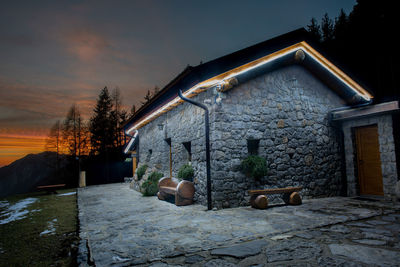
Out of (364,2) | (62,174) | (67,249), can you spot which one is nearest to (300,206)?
(67,249)

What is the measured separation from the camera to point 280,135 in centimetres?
676

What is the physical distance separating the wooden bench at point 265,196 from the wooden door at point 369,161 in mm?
2930

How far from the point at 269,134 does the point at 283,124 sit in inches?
24.5

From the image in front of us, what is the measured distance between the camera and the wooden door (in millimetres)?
7064

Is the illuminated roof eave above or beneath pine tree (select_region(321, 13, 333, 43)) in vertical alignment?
beneath

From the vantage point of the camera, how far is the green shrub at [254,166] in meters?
5.93

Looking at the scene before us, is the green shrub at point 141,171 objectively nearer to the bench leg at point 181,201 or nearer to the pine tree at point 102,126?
the bench leg at point 181,201

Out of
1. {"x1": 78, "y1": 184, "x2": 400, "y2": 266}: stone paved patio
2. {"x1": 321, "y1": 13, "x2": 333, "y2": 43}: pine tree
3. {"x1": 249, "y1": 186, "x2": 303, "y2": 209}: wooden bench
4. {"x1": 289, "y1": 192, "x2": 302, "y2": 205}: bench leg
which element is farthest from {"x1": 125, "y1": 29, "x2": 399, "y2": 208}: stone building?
{"x1": 321, "y1": 13, "x2": 333, "y2": 43}: pine tree

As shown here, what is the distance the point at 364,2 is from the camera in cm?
1458

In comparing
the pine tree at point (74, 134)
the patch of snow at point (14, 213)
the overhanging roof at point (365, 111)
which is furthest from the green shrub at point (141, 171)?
the pine tree at point (74, 134)

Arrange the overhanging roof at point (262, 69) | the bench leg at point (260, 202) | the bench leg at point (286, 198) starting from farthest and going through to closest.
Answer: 1. the bench leg at point (286, 198)
2. the overhanging roof at point (262, 69)
3. the bench leg at point (260, 202)

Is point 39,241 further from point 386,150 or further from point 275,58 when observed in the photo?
point 386,150

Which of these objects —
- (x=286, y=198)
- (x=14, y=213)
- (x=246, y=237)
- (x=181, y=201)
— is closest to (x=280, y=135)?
(x=286, y=198)

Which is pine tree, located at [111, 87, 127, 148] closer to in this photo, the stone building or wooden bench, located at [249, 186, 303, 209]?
the stone building
